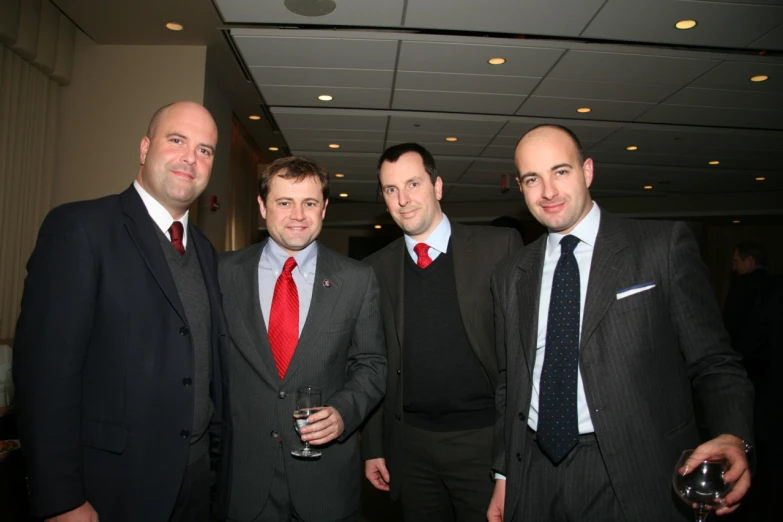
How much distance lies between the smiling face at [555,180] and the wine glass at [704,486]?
871mm

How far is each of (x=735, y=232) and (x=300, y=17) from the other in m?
14.2

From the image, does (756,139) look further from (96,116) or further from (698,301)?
(96,116)

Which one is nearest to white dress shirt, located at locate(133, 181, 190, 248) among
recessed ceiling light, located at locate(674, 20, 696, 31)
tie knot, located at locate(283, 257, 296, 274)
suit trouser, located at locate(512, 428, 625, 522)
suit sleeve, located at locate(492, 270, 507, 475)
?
tie knot, located at locate(283, 257, 296, 274)

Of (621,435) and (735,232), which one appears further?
(735,232)

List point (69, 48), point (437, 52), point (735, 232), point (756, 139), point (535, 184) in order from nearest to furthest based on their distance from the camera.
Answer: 1. point (535, 184)
2. point (437, 52)
3. point (69, 48)
4. point (756, 139)
5. point (735, 232)

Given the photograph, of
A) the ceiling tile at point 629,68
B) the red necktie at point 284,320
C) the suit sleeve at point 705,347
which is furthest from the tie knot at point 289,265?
the ceiling tile at point 629,68

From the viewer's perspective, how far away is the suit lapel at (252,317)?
1.87 meters

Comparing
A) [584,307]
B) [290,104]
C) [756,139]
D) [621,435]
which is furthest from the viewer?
[756,139]

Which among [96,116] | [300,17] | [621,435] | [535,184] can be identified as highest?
[300,17]

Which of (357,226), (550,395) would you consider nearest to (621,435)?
(550,395)

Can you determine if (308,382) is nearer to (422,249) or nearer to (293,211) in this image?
(293,211)

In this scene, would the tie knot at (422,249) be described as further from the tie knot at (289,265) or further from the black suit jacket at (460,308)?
the tie knot at (289,265)

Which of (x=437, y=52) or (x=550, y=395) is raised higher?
(x=437, y=52)

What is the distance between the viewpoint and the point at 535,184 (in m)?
1.84
